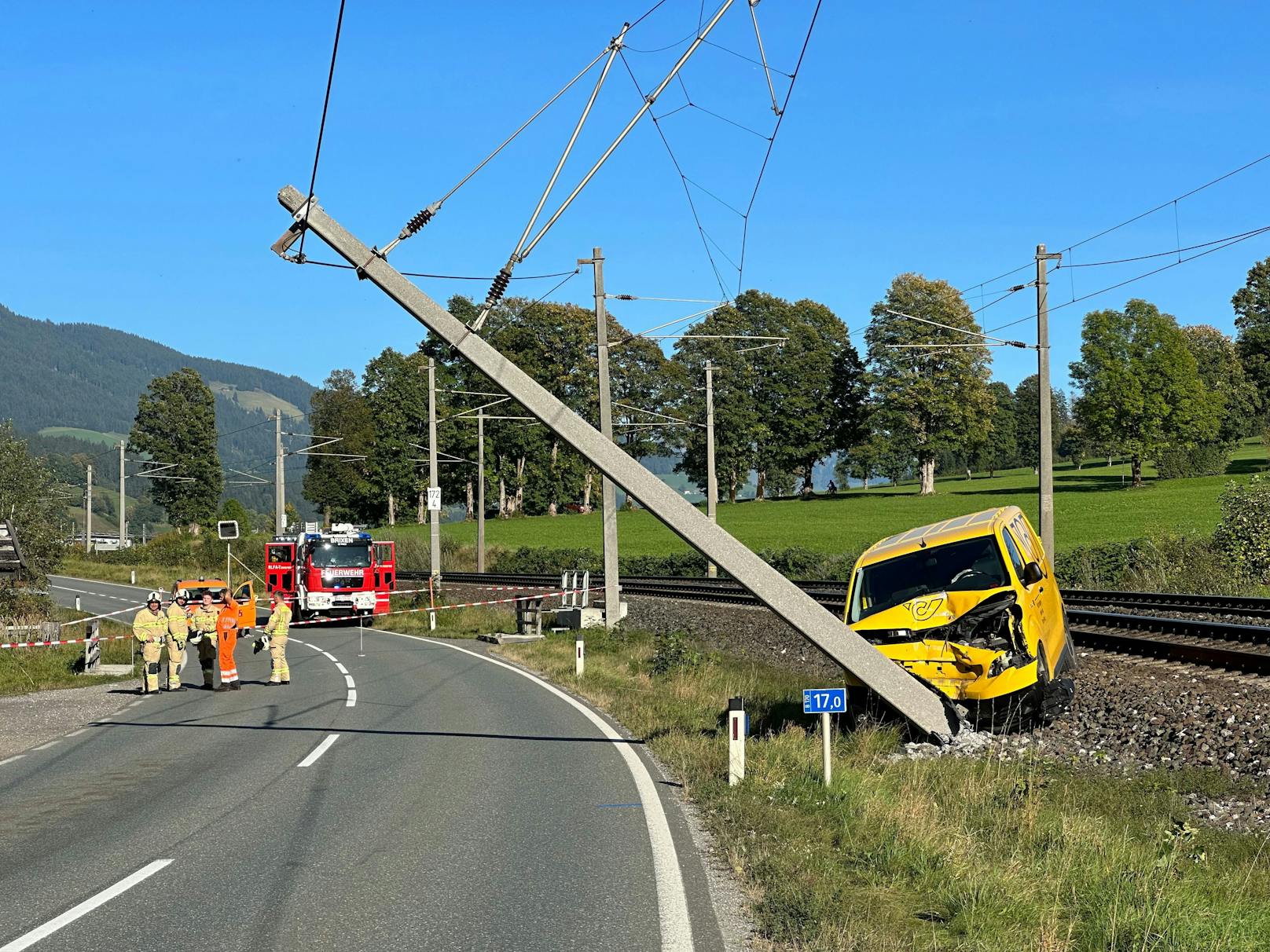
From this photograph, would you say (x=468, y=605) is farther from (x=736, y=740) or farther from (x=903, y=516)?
(x=903, y=516)

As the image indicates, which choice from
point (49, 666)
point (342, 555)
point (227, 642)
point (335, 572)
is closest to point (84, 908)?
point (227, 642)

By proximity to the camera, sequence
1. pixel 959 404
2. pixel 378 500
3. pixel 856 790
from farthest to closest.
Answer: pixel 378 500
pixel 959 404
pixel 856 790

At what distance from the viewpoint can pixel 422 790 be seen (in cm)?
1117

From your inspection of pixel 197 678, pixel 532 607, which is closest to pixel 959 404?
pixel 532 607

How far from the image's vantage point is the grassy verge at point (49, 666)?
22250 millimetres

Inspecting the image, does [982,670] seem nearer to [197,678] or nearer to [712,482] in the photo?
[197,678]

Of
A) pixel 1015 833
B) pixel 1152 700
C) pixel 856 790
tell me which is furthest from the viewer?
pixel 1152 700

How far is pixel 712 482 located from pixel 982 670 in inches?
1089

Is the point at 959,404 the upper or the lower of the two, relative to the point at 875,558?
upper

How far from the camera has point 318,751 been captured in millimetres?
13758

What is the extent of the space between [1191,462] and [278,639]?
7935 cm

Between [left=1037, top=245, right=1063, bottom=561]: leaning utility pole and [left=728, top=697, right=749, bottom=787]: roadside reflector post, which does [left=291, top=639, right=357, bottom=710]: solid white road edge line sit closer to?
[left=728, top=697, right=749, bottom=787]: roadside reflector post

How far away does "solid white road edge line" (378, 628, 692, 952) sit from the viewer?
6.68m

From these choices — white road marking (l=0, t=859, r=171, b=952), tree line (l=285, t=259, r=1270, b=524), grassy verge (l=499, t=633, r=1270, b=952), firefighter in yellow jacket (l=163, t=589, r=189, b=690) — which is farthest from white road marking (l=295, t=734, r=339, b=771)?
tree line (l=285, t=259, r=1270, b=524)
